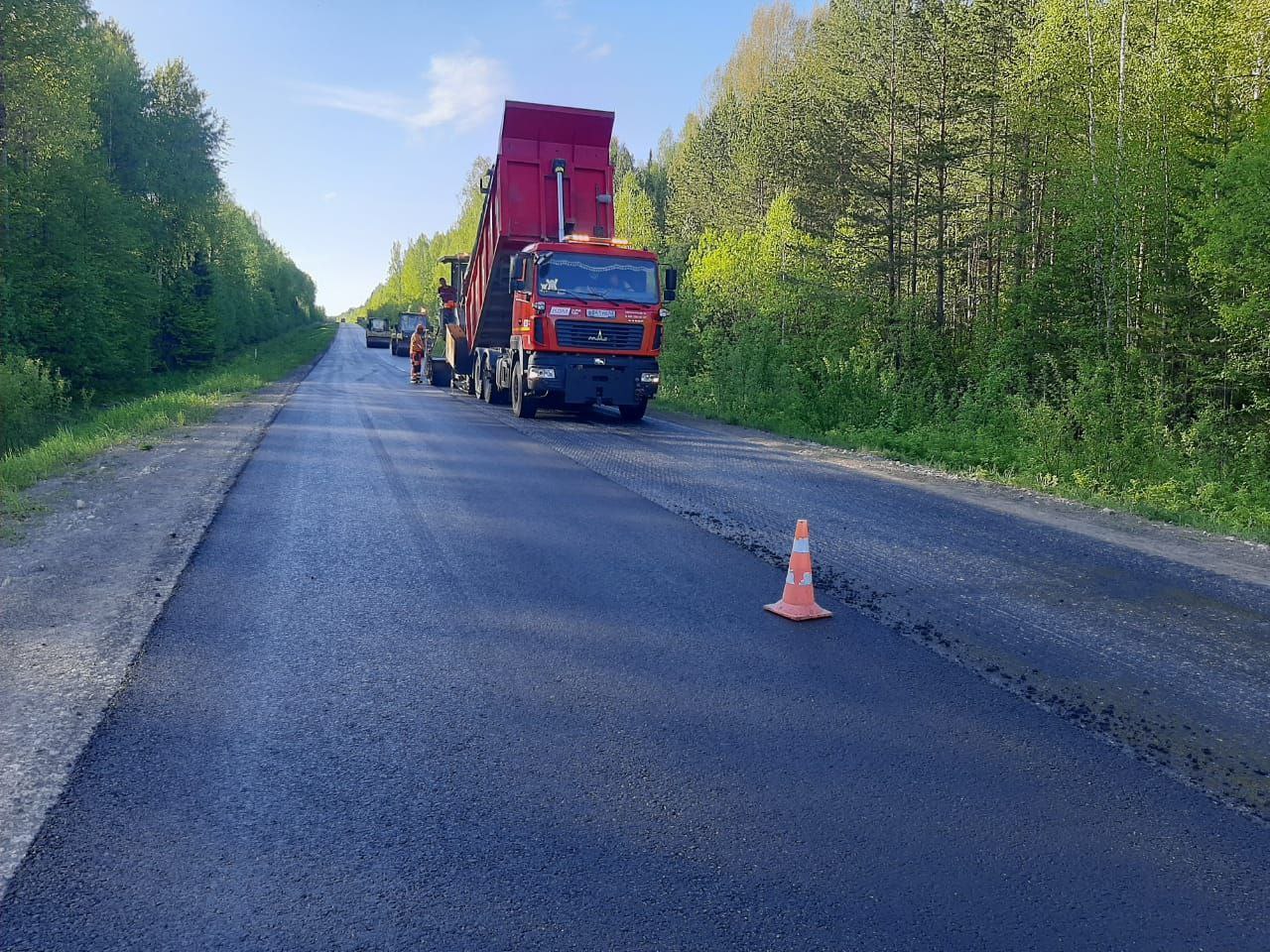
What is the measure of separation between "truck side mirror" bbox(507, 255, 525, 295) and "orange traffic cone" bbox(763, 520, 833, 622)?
12.4 m

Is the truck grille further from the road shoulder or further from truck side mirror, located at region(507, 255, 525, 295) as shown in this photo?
the road shoulder

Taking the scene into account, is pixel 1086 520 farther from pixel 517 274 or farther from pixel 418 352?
pixel 418 352

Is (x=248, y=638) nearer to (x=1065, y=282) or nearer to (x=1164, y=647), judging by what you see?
(x=1164, y=647)

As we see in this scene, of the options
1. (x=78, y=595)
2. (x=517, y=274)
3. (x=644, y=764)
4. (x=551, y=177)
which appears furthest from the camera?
(x=551, y=177)

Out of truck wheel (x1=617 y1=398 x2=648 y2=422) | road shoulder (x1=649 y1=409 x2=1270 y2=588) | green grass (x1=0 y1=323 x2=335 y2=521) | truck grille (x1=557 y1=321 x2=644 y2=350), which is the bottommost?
road shoulder (x1=649 y1=409 x2=1270 y2=588)

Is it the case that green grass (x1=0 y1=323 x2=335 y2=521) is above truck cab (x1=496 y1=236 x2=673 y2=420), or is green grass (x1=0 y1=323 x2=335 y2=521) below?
below

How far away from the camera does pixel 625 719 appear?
12.8 ft

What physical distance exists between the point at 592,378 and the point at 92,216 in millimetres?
22192

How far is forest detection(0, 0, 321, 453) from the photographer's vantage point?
2417 cm

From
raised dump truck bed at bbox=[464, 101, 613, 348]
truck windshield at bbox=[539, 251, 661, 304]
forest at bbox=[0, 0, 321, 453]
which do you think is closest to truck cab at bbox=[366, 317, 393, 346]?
forest at bbox=[0, 0, 321, 453]

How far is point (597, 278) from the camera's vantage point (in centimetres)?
1667

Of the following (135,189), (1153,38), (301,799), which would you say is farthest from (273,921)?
(135,189)

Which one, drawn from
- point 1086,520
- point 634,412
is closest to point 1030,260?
point 634,412

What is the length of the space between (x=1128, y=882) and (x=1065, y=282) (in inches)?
784
